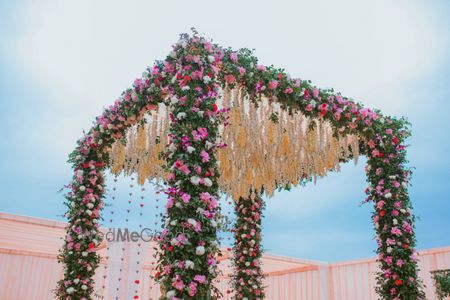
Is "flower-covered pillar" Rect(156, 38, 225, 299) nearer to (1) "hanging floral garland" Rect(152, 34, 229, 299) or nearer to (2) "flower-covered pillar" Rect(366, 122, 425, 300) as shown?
(1) "hanging floral garland" Rect(152, 34, 229, 299)

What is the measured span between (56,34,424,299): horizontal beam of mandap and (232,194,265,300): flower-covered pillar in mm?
23

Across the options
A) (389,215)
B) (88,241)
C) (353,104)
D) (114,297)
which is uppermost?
(353,104)

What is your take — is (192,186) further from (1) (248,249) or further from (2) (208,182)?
(1) (248,249)

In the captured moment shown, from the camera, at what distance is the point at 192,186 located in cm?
502

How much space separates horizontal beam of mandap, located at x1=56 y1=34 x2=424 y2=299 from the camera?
494cm

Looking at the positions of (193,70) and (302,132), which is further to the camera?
(302,132)

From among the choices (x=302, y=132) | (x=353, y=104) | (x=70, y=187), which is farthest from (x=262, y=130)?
(x=70, y=187)

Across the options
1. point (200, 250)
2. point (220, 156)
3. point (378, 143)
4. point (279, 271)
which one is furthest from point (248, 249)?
point (279, 271)

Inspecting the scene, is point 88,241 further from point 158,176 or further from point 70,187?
point 158,176

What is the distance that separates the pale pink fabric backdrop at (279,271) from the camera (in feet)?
42.0

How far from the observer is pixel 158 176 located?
9.16 m

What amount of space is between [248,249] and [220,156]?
225 cm

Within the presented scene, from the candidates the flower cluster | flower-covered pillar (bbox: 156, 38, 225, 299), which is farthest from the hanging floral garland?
the flower cluster

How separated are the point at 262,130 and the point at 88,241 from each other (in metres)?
3.51
